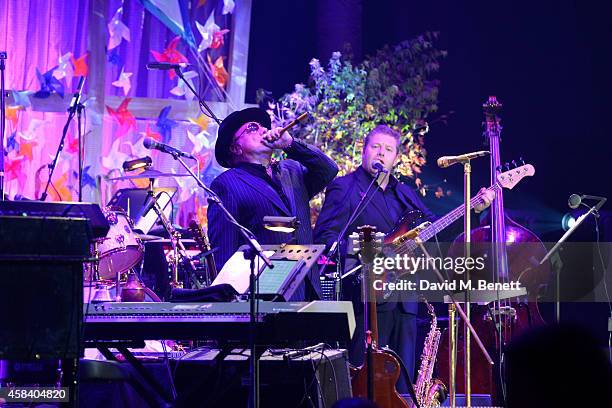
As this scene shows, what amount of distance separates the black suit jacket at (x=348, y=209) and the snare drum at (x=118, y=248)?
5.39 ft

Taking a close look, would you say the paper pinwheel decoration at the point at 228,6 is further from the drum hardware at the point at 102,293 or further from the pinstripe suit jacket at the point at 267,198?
the pinstripe suit jacket at the point at 267,198

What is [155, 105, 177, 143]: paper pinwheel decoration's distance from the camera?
9508 mm

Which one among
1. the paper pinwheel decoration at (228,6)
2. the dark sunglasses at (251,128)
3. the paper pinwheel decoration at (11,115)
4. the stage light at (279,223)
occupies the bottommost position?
the stage light at (279,223)

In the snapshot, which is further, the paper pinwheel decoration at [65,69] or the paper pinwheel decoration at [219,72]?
the paper pinwheel decoration at [219,72]

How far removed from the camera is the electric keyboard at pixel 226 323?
13.4 feet

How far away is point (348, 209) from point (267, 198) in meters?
1.23

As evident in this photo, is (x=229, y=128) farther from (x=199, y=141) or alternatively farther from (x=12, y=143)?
(x=12, y=143)

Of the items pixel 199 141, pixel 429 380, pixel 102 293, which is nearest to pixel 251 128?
pixel 102 293

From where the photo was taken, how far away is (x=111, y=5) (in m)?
9.52

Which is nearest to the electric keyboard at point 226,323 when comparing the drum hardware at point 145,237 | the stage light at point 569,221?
the drum hardware at point 145,237

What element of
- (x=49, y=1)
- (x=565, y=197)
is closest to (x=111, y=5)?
(x=49, y=1)

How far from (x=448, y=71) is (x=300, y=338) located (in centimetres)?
683

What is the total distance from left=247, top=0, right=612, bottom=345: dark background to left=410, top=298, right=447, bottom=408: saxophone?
10.2 ft

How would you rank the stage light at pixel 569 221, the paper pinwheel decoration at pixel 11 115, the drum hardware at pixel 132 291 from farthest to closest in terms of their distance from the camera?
the paper pinwheel decoration at pixel 11 115, the stage light at pixel 569 221, the drum hardware at pixel 132 291
